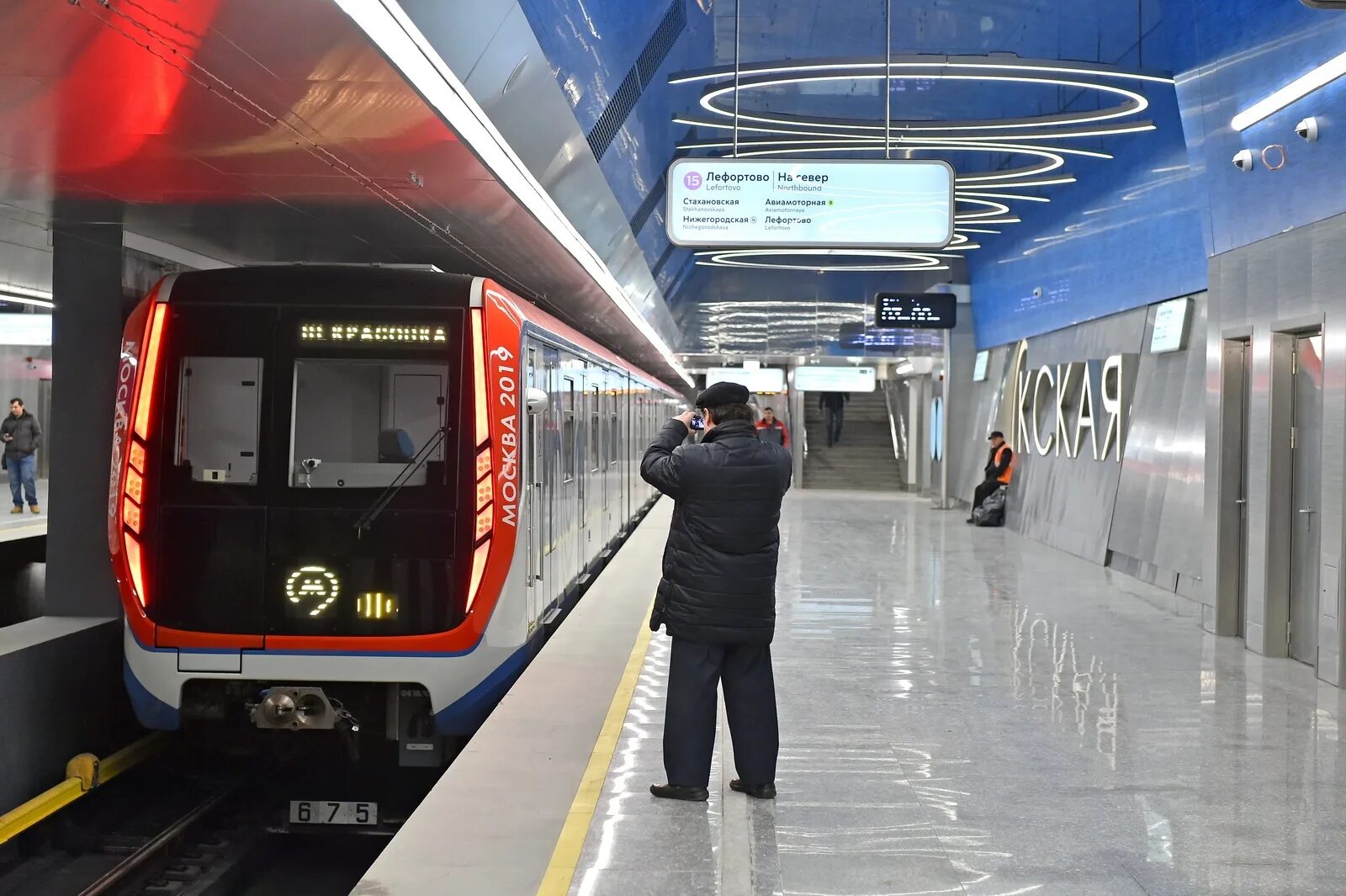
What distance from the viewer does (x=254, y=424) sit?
6316 mm

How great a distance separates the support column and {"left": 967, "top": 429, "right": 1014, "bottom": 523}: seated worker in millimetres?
13192

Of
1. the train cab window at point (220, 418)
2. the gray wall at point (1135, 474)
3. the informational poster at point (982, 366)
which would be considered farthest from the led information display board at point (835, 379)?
the train cab window at point (220, 418)

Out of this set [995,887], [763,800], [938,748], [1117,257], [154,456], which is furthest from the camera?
[1117,257]

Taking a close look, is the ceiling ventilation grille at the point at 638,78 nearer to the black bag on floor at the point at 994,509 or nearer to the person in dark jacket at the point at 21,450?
the black bag on floor at the point at 994,509

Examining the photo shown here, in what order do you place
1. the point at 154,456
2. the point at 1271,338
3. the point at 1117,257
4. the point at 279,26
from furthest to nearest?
the point at 1117,257, the point at 1271,338, the point at 154,456, the point at 279,26

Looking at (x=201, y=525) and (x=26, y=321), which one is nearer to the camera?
(x=201, y=525)

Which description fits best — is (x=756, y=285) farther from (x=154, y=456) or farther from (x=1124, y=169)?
(x=154, y=456)

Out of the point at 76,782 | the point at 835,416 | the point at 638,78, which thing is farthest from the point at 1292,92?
the point at 835,416

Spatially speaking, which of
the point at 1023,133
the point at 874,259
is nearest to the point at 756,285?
the point at 874,259

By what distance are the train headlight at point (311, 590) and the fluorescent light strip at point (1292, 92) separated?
230 inches

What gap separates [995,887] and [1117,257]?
11414 mm

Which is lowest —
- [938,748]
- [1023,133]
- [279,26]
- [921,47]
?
[938,748]

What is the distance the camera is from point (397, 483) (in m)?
6.26

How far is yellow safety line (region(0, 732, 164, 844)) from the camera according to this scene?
6.32m
